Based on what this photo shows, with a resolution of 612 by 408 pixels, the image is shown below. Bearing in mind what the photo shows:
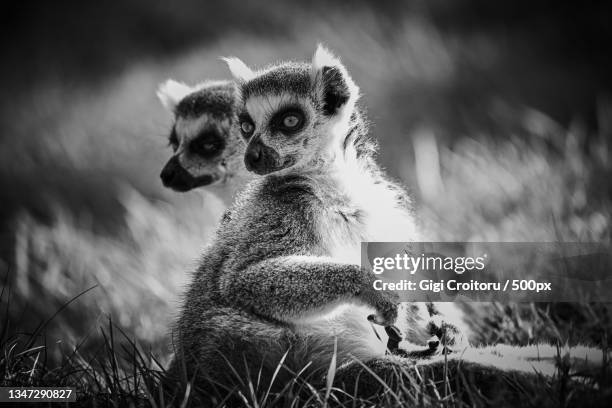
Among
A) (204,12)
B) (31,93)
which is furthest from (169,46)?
(31,93)

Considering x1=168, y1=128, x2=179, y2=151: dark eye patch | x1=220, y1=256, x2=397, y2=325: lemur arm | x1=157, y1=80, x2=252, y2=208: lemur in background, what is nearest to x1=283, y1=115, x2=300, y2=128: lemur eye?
x1=220, y1=256, x2=397, y2=325: lemur arm

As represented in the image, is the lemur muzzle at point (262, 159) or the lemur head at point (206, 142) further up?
the lemur head at point (206, 142)

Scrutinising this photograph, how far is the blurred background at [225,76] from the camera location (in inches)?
157

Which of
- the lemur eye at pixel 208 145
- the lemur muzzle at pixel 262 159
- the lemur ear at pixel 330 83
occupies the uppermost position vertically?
the lemur eye at pixel 208 145

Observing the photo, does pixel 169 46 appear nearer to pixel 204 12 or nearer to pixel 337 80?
pixel 204 12

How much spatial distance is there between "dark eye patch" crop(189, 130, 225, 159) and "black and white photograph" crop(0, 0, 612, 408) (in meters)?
0.01

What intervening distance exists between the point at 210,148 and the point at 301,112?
111 cm

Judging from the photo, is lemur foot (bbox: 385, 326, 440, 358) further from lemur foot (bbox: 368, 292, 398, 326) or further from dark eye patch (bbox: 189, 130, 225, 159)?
dark eye patch (bbox: 189, 130, 225, 159)

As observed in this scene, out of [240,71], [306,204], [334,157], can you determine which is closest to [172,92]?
[240,71]

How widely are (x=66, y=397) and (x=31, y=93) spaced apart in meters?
2.71

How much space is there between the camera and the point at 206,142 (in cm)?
396

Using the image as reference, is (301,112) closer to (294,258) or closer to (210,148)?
(294,258)

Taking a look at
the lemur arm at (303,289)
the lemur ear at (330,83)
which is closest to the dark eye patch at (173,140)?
the lemur ear at (330,83)

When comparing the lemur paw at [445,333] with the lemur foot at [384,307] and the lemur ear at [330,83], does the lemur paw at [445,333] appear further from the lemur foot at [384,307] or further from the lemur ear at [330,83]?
the lemur ear at [330,83]
